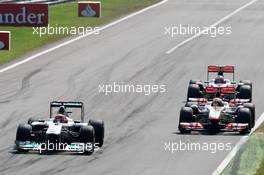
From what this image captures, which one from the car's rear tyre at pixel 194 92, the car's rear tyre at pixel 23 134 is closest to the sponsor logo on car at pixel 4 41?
the car's rear tyre at pixel 194 92

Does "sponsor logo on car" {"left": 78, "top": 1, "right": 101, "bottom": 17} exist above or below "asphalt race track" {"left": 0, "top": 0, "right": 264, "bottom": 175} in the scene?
above

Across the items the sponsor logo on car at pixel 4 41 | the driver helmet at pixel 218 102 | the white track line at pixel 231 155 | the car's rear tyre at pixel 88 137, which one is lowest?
the white track line at pixel 231 155

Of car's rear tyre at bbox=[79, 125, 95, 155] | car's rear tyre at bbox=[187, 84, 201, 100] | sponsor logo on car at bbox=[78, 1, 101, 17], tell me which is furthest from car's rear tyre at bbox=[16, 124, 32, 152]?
sponsor logo on car at bbox=[78, 1, 101, 17]

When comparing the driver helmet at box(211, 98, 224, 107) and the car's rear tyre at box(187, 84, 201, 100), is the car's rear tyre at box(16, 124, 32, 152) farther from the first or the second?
the car's rear tyre at box(187, 84, 201, 100)

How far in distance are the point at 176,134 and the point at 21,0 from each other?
40650 millimetres

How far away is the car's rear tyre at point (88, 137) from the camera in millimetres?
33094

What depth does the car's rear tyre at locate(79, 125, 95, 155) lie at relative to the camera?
3309 cm

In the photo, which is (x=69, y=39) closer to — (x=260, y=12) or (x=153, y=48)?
Result: (x=153, y=48)

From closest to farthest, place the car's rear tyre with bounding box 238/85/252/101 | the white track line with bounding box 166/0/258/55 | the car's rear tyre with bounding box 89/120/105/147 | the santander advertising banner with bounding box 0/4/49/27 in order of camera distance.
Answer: the car's rear tyre with bounding box 89/120/105/147 → the car's rear tyre with bounding box 238/85/252/101 → the white track line with bounding box 166/0/258/55 → the santander advertising banner with bounding box 0/4/49/27

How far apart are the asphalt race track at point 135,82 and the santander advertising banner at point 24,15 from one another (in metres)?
2.54

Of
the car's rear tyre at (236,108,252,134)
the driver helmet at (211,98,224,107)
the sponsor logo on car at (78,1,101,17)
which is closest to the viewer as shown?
the car's rear tyre at (236,108,252,134)

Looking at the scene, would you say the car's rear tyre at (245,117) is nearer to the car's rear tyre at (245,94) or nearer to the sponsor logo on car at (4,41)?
the car's rear tyre at (245,94)

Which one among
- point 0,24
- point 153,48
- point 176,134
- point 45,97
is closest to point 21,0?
point 0,24

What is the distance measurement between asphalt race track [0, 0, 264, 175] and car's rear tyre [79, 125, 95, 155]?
0.33 metres
